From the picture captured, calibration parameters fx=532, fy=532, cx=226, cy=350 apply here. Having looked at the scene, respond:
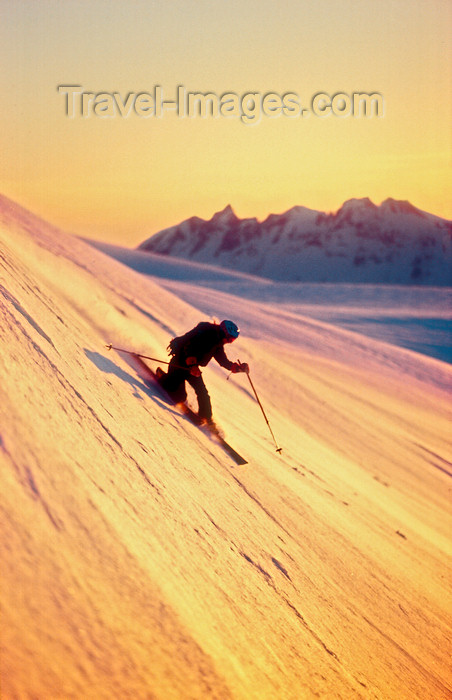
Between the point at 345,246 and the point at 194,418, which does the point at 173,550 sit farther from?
the point at 345,246

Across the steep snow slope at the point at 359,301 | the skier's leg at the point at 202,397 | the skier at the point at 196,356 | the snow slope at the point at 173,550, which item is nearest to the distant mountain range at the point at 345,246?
the steep snow slope at the point at 359,301

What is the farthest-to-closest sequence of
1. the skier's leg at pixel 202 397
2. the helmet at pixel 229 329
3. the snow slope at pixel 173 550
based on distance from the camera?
the skier's leg at pixel 202 397
the helmet at pixel 229 329
the snow slope at pixel 173 550

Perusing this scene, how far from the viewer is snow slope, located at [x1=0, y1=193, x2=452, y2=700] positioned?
176 centimetres

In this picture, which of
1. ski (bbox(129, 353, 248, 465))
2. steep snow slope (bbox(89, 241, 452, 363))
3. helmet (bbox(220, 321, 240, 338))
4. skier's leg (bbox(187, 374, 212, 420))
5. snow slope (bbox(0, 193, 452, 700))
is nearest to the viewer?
snow slope (bbox(0, 193, 452, 700))

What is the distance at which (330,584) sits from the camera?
12.9 ft

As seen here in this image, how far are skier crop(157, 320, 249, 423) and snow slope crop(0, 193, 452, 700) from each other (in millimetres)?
334

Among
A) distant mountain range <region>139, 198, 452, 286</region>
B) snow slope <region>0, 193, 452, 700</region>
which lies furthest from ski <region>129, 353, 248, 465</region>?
A: distant mountain range <region>139, 198, 452, 286</region>

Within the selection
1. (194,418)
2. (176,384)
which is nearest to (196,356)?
(176,384)

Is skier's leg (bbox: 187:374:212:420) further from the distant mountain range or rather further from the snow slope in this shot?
the distant mountain range

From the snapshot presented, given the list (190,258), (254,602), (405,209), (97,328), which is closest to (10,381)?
(254,602)

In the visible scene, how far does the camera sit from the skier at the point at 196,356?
534cm

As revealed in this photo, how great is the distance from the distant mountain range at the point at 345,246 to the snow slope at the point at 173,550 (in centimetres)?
12575

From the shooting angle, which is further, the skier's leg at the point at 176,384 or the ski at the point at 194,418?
the skier's leg at the point at 176,384

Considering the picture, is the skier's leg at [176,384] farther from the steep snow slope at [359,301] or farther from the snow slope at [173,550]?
the steep snow slope at [359,301]
